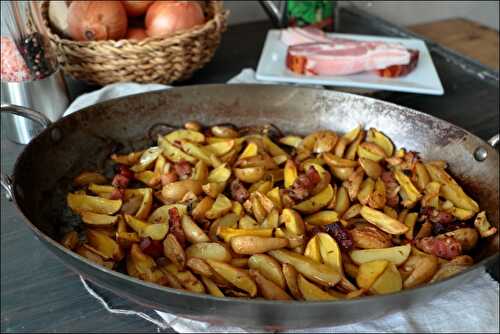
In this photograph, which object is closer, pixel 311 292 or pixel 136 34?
pixel 311 292

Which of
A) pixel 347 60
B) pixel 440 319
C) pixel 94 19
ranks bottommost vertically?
pixel 440 319

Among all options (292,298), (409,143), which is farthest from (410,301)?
→ (409,143)

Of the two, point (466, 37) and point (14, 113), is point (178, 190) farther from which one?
point (466, 37)

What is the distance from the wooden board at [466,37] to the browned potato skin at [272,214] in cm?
65

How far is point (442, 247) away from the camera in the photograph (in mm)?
585

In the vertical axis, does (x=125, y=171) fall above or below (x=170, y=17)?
below

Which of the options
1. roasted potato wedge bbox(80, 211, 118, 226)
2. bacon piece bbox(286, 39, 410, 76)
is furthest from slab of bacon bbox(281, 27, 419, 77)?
roasted potato wedge bbox(80, 211, 118, 226)

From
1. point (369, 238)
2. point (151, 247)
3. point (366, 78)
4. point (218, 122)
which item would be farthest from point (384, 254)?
point (366, 78)

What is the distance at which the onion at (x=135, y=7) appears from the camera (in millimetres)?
973

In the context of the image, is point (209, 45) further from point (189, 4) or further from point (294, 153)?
point (294, 153)

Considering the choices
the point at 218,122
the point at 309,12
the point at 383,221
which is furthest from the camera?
the point at 309,12

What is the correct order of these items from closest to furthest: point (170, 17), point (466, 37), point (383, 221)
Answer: point (383, 221)
point (170, 17)
point (466, 37)

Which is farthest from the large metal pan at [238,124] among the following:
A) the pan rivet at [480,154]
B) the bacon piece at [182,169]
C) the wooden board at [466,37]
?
the wooden board at [466,37]

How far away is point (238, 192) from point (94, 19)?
442 mm
